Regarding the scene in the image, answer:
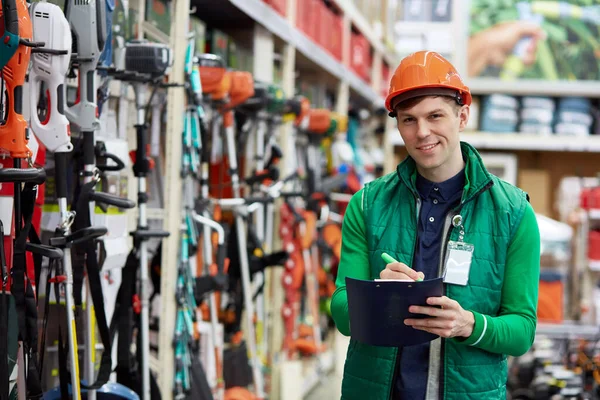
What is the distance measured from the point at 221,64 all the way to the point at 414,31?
762 cm

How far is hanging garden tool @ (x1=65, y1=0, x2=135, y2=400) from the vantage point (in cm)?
295

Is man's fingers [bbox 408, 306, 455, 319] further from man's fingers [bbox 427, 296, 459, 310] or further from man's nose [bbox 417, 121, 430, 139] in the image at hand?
man's nose [bbox 417, 121, 430, 139]

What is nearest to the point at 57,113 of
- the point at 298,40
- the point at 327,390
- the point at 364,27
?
the point at 298,40

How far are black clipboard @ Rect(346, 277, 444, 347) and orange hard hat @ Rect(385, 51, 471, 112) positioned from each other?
1.61 feet

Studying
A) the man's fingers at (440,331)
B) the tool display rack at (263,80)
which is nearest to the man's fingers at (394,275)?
the man's fingers at (440,331)

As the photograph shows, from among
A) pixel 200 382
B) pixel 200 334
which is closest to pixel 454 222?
pixel 200 382

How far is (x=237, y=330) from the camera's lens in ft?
17.3

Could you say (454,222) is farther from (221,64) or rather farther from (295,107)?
(295,107)

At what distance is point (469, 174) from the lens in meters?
2.40

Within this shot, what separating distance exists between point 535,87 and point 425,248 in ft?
30.6

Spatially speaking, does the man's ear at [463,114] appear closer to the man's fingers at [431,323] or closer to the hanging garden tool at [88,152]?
the man's fingers at [431,323]

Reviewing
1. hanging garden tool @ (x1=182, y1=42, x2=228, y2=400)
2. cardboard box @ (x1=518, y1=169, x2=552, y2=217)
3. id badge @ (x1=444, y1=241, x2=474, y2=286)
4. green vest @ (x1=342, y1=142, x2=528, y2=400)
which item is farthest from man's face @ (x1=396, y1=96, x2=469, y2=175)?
cardboard box @ (x1=518, y1=169, x2=552, y2=217)

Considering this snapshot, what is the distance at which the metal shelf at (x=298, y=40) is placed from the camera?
5297mm

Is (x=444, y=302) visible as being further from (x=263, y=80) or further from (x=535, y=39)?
(x=535, y=39)
